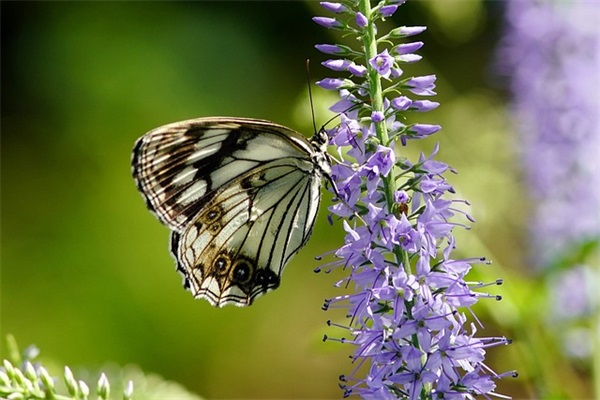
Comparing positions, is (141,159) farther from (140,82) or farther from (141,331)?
(140,82)

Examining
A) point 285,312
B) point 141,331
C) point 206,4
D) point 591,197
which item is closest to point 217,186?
point 591,197

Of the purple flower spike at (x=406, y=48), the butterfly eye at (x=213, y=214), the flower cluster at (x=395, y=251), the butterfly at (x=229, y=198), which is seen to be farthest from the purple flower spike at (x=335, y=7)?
the butterfly eye at (x=213, y=214)

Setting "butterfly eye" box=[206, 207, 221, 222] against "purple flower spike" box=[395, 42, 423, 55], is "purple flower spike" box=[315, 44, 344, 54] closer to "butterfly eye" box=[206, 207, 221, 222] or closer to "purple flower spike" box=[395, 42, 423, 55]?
"purple flower spike" box=[395, 42, 423, 55]

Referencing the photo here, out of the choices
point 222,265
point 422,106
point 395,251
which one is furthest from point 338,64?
point 222,265

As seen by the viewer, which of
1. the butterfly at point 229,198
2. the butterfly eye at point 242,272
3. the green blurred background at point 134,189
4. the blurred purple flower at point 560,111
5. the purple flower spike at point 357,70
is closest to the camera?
the purple flower spike at point 357,70

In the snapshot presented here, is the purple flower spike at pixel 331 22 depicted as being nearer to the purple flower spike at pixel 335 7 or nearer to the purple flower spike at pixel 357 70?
the purple flower spike at pixel 335 7

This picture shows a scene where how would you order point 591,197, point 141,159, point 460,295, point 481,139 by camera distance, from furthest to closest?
point 481,139 < point 591,197 < point 141,159 < point 460,295

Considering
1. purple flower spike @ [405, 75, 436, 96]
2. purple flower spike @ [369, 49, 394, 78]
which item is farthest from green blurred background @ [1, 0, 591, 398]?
purple flower spike @ [369, 49, 394, 78]
